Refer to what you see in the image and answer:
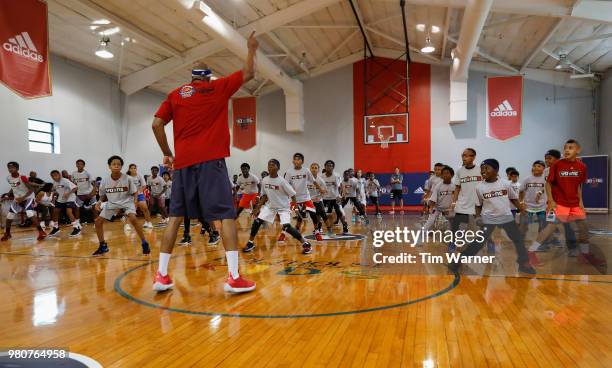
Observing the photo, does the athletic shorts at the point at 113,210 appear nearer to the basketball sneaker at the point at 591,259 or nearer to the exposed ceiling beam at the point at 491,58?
the basketball sneaker at the point at 591,259

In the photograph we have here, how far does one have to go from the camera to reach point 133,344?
7.50 feet

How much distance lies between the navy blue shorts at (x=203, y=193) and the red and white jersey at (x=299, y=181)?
3776 mm

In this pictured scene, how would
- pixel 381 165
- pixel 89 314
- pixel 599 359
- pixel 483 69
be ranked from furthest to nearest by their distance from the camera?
pixel 381 165
pixel 483 69
pixel 89 314
pixel 599 359

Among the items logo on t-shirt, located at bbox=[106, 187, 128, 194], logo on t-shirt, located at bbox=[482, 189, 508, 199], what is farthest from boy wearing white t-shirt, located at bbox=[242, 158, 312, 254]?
logo on t-shirt, located at bbox=[482, 189, 508, 199]

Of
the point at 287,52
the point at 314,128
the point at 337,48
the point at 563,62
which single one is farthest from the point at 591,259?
the point at 314,128

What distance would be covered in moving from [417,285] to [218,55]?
472 inches

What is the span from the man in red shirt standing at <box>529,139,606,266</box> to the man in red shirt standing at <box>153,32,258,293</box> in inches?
139

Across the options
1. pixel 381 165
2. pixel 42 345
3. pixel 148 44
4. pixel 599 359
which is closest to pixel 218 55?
pixel 148 44

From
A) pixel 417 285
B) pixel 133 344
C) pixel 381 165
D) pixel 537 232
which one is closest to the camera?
pixel 133 344

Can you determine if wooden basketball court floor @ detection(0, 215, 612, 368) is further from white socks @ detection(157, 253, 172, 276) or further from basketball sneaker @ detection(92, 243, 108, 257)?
basketball sneaker @ detection(92, 243, 108, 257)

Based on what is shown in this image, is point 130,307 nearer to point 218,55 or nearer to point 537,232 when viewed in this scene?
point 537,232

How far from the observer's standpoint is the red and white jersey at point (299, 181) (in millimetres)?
7102

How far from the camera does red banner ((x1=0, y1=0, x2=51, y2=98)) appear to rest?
7.27m

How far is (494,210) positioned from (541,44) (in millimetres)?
9982
